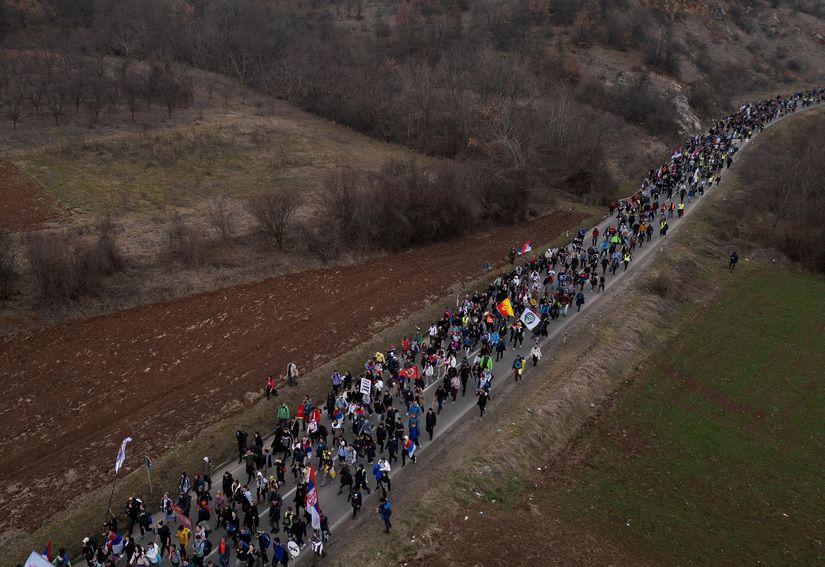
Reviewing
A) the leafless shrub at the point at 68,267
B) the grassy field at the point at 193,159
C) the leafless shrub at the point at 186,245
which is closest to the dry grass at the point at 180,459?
the leafless shrub at the point at 186,245

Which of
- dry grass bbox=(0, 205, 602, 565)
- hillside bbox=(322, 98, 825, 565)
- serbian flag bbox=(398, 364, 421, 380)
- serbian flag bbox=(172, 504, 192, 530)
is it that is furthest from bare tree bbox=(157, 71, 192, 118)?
serbian flag bbox=(172, 504, 192, 530)

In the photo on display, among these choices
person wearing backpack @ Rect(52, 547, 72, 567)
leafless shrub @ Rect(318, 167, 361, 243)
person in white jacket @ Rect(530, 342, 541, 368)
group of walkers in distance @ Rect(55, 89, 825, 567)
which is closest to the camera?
person wearing backpack @ Rect(52, 547, 72, 567)

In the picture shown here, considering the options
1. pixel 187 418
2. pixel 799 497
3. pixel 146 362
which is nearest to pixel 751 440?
pixel 799 497

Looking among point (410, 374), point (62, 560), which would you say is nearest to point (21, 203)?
point (410, 374)

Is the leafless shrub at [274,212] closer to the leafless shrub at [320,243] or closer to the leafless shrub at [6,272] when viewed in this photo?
the leafless shrub at [320,243]

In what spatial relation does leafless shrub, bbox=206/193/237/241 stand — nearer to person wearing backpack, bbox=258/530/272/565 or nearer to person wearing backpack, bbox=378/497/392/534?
person wearing backpack, bbox=378/497/392/534

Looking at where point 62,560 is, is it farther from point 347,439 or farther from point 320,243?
point 320,243

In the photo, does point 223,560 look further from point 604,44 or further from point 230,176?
point 604,44
